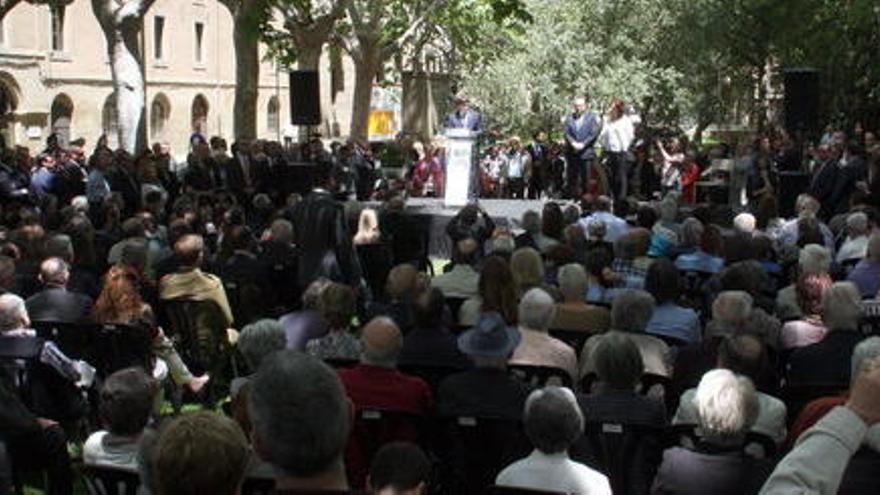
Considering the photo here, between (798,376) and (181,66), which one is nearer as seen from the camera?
(798,376)

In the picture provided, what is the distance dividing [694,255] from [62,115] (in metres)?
39.0

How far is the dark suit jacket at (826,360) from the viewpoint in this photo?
6.19 metres

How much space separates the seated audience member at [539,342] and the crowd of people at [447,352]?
13mm

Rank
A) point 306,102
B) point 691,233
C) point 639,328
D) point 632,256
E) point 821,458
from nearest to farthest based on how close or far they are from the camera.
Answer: point 821,458 < point 639,328 < point 632,256 < point 691,233 < point 306,102

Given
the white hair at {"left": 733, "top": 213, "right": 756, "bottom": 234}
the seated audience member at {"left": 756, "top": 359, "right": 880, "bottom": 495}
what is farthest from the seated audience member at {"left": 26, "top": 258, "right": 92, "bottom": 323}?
the white hair at {"left": 733, "top": 213, "right": 756, "bottom": 234}

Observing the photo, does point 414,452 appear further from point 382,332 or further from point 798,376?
point 798,376

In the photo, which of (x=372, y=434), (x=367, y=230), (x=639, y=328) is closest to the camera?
(x=372, y=434)

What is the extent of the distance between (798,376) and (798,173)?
37.2 ft

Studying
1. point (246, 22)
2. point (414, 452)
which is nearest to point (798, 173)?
point (246, 22)

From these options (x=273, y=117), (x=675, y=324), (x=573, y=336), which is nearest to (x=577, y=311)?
(x=573, y=336)

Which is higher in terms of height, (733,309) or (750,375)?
(733,309)

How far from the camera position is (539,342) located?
6.55 m

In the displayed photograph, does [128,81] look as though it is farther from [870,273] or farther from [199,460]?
[199,460]

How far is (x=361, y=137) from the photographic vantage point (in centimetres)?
3531
